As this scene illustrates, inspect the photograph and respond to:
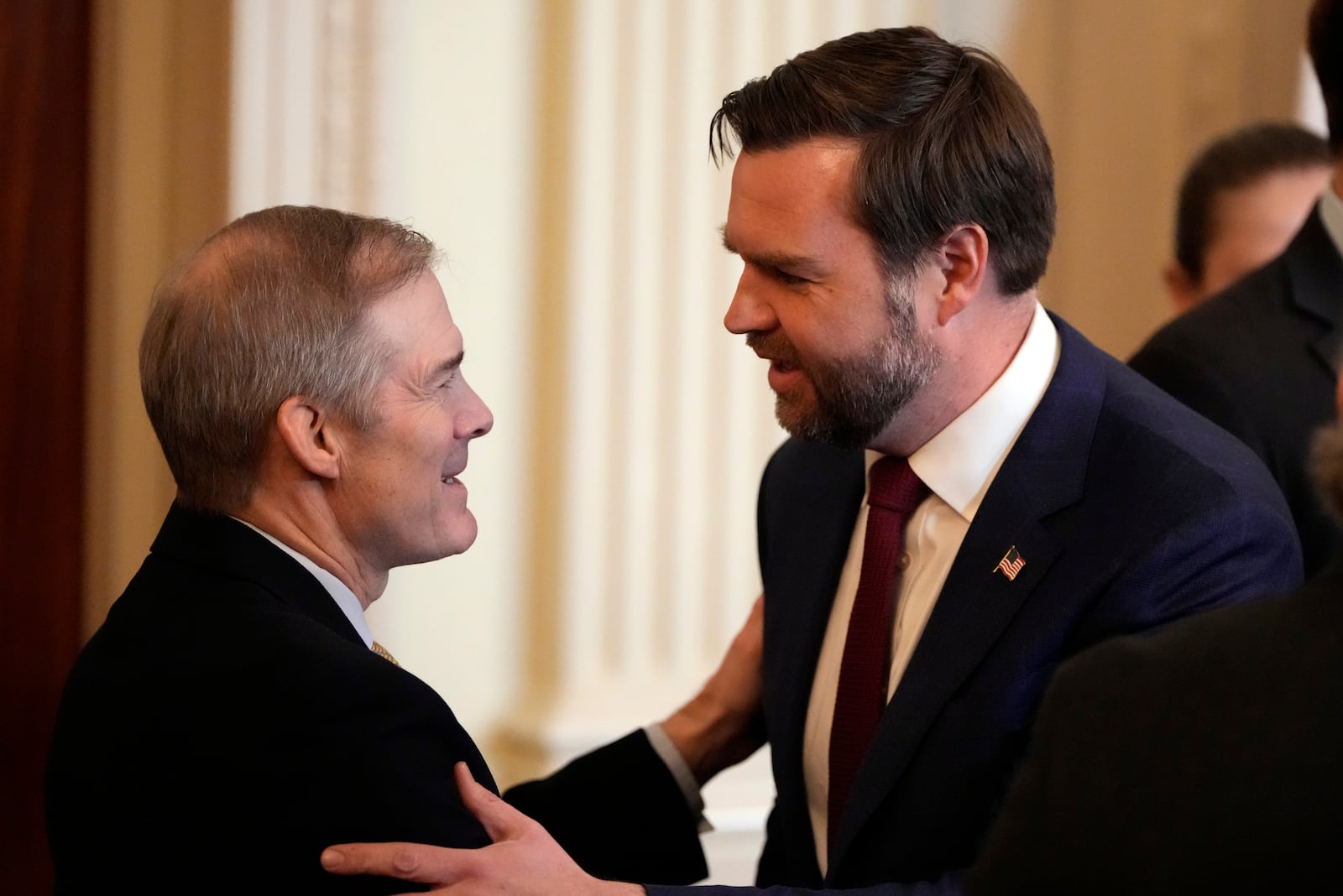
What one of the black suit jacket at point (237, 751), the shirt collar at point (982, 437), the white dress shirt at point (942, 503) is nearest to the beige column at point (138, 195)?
the black suit jacket at point (237, 751)

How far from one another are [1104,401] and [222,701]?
126 centimetres

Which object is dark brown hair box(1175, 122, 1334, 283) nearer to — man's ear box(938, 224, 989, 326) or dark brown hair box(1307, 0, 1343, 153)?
dark brown hair box(1307, 0, 1343, 153)

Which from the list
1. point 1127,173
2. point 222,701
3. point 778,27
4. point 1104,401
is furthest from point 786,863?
point 1127,173

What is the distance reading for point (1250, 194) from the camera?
3316 millimetres

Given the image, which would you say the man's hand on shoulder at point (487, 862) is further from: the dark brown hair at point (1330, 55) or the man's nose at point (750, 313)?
the dark brown hair at point (1330, 55)

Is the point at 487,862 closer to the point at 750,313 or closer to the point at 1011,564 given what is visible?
the point at 1011,564

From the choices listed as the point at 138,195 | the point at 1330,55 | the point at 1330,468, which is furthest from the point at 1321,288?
the point at 138,195

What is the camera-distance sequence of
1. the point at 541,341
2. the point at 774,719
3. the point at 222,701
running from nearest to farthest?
the point at 222,701 < the point at 774,719 < the point at 541,341

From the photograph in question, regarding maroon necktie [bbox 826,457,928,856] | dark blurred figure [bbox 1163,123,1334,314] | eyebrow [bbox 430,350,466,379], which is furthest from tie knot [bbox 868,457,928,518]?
dark blurred figure [bbox 1163,123,1334,314]

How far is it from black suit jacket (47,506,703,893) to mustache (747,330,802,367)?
79cm

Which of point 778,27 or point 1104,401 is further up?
point 778,27

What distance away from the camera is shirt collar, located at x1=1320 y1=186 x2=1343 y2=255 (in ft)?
8.10

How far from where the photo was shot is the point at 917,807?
6.17 feet

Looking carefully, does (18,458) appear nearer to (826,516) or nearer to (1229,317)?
(826,516)
